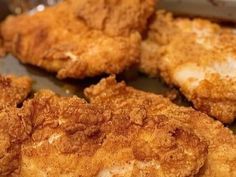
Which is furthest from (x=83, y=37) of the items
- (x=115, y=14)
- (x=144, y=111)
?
(x=144, y=111)

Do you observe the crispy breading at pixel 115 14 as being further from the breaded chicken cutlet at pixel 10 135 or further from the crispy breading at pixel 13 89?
the breaded chicken cutlet at pixel 10 135

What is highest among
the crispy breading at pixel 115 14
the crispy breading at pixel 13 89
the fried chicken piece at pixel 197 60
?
the crispy breading at pixel 115 14

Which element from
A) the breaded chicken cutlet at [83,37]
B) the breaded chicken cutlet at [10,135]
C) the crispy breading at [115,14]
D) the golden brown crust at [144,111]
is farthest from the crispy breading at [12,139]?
the crispy breading at [115,14]

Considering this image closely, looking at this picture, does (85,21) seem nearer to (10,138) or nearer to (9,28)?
(9,28)

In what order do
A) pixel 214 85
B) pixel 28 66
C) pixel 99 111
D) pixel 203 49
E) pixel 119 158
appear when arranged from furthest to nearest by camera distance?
pixel 28 66 → pixel 203 49 → pixel 214 85 → pixel 99 111 → pixel 119 158

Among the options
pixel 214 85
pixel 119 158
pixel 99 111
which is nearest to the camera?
pixel 119 158

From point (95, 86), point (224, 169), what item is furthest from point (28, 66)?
point (224, 169)

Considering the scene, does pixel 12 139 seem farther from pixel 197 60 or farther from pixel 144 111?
pixel 197 60
